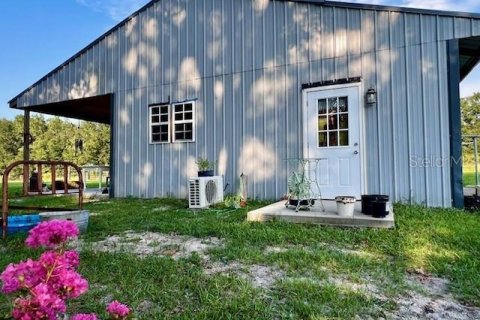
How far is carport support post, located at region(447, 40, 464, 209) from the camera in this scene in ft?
15.2

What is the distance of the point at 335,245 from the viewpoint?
2.99 metres

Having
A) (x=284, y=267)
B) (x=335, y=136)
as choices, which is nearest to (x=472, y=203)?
(x=335, y=136)

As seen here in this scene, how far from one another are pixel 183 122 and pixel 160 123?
2.24 feet

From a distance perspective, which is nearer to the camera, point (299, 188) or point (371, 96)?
point (299, 188)

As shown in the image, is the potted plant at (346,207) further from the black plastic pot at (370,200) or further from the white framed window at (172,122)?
the white framed window at (172,122)

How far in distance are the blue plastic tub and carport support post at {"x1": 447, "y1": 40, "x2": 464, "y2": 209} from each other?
581 cm

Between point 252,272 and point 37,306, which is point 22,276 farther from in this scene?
point 252,272

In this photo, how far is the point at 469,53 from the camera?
577 centimetres

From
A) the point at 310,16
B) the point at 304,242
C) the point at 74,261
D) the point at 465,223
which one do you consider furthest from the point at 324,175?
the point at 74,261

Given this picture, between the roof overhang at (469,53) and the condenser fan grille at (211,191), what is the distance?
473 cm

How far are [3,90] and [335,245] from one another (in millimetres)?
43080

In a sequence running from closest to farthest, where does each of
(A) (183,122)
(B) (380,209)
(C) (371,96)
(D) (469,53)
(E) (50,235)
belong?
(E) (50,235) < (B) (380,209) < (C) (371,96) < (D) (469,53) < (A) (183,122)

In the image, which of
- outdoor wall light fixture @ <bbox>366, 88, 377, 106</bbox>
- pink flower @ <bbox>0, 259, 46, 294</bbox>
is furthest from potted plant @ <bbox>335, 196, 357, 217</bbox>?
pink flower @ <bbox>0, 259, 46, 294</bbox>

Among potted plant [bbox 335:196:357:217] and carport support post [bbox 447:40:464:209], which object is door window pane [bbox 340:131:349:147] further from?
potted plant [bbox 335:196:357:217]
